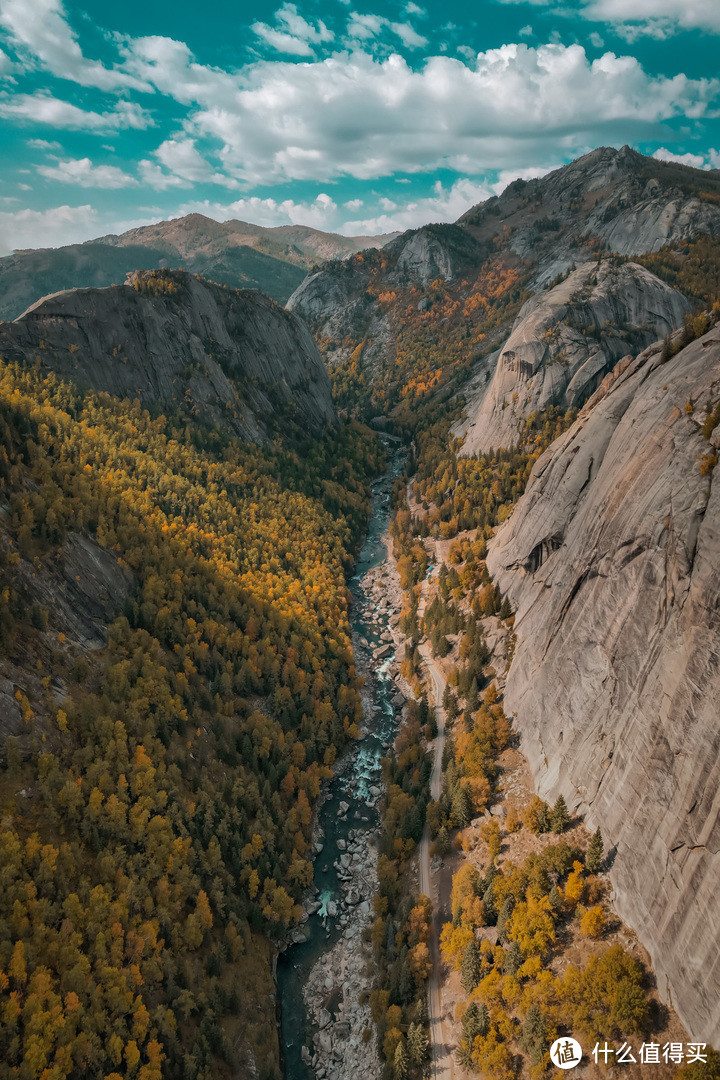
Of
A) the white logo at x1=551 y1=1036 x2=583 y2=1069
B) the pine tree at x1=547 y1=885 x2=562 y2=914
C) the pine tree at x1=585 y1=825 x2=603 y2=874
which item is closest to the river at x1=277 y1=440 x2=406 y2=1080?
the white logo at x1=551 y1=1036 x2=583 y2=1069

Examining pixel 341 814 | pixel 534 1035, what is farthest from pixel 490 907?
pixel 341 814

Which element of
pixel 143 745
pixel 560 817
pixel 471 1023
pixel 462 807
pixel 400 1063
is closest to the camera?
pixel 400 1063

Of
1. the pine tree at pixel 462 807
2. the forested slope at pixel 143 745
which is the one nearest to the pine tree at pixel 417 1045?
the forested slope at pixel 143 745

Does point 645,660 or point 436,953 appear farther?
point 436,953

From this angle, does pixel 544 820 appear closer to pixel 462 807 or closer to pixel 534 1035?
pixel 462 807

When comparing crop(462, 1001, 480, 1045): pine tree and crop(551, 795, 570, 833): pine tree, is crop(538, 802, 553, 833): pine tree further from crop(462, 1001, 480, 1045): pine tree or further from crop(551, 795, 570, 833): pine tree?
crop(462, 1001, 480, 1045): pine tree

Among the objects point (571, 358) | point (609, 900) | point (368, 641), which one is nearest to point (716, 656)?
point (609, 900)

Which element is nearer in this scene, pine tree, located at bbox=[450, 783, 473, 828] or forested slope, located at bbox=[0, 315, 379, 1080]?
forested slope, located at bbox=[0, 315, 379, 1080]

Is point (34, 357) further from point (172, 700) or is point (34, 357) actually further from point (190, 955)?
point (190, 955)
